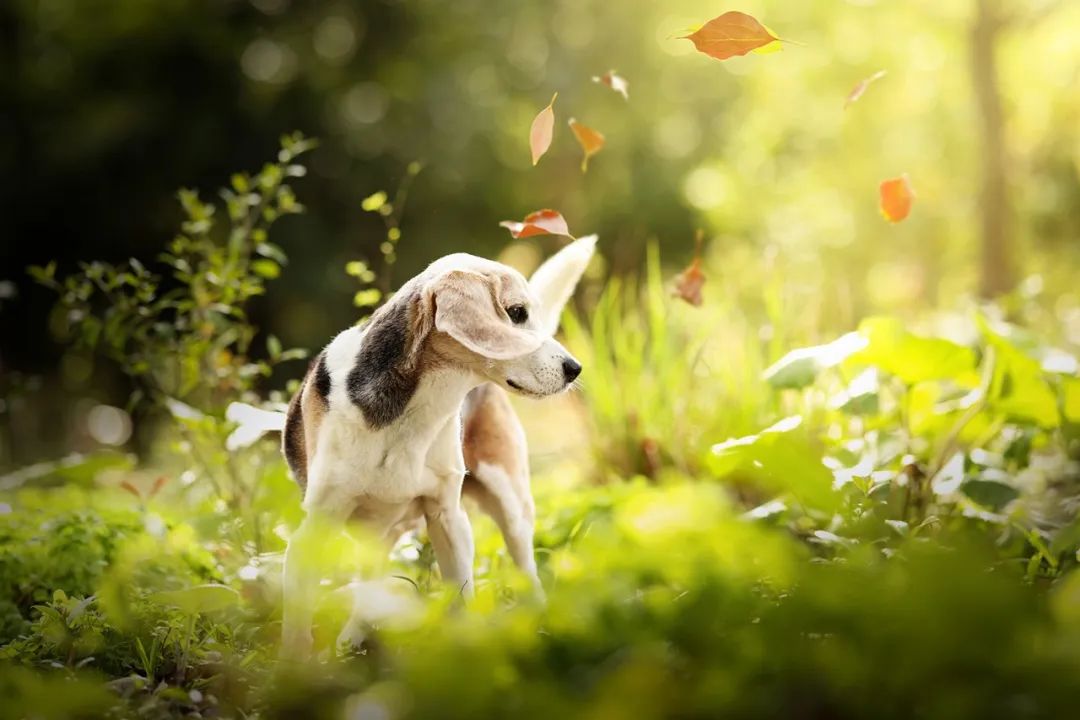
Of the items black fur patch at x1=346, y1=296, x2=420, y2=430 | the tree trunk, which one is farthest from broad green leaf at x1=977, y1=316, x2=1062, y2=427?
the tree trunk

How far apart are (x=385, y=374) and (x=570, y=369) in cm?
50

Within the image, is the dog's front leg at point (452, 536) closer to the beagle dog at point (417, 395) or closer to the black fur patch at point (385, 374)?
the beagle dog at point (417, 395)

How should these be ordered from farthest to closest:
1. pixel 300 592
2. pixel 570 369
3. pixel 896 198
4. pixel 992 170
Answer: pixel 992 170 → pixel 896 198 → pixel 570 369 → pixel 300 592

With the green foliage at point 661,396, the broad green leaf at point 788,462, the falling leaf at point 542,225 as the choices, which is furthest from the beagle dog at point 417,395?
the green foliage at point 661,396

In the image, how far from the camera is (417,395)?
2.93 meters

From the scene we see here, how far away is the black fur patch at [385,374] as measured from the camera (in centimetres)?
291

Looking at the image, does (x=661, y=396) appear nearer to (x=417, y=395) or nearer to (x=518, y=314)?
(x=518, y=314)

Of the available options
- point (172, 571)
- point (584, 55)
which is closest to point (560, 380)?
point (172, 571)

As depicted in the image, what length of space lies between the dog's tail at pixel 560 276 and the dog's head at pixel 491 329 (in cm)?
52

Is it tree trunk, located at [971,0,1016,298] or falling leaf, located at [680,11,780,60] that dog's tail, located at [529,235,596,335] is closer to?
falling leaf, located at [680,11,780,60]

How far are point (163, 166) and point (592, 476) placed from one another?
34.6 feet

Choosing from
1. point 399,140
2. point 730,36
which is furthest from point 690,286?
point 399,140

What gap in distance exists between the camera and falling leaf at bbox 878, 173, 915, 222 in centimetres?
336

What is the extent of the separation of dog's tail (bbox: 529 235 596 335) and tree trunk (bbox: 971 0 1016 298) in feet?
27.8
